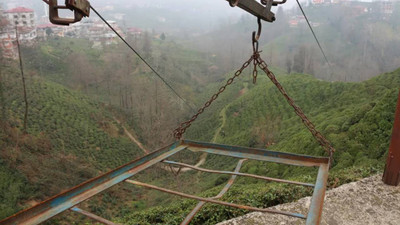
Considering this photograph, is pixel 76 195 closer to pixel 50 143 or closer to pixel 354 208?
pixel 354 208

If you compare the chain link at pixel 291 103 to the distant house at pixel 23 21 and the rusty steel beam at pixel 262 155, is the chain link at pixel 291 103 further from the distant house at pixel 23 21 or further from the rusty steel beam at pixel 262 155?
the distant house at pixel 23 21

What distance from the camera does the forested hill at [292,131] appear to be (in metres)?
5.54

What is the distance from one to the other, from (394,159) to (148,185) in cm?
302

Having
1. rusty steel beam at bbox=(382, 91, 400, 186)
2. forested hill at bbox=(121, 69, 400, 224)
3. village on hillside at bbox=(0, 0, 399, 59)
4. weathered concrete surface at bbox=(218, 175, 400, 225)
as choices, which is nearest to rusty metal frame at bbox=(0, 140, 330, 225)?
weathered concrete surface at bbox=(218, 175, 400, 225)

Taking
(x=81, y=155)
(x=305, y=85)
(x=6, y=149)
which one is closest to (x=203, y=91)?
(x=305, y=85)

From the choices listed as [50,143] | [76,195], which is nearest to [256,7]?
[76,195]

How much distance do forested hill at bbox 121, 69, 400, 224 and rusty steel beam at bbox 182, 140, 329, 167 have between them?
179cm

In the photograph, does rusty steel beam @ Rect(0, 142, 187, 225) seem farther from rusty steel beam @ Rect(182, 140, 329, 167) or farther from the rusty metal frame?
rusty steel beam @ Rect(182, 140, 329, 167)

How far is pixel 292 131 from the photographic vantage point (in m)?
20.0

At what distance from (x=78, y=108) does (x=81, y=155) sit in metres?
6.66

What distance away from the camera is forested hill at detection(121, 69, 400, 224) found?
554 centimetres

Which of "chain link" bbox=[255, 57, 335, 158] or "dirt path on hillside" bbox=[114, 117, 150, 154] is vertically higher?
"chain link" bbox=[255, 57, 335, 158]

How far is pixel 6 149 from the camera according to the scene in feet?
64.1

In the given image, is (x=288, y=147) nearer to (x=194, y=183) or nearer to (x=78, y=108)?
(x=194, y=183)
